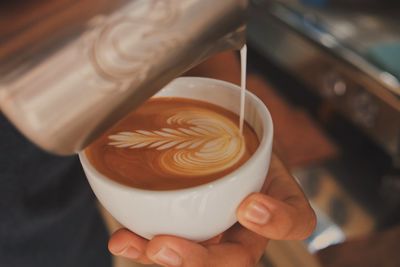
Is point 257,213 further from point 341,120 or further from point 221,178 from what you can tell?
point 341,120

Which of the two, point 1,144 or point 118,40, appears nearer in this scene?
point 118,40

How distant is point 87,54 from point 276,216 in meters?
0.27

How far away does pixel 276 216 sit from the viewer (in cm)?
53

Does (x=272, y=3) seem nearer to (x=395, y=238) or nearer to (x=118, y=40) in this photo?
(x=395, y=238)

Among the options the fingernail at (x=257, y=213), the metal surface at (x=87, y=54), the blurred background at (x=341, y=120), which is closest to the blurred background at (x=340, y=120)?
the blurred background at (x=341, y=120)

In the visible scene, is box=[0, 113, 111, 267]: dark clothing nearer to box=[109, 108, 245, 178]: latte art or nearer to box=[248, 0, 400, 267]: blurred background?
box=[109, 108, 245, 178]: latte art

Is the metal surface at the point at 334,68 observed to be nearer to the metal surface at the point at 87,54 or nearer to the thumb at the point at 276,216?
the thumb at the point at 276,216

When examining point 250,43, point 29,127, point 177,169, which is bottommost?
point 250,43

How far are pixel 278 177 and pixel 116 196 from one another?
238 mm

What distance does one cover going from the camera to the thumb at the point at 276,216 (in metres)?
0.49

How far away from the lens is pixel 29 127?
0.36 m

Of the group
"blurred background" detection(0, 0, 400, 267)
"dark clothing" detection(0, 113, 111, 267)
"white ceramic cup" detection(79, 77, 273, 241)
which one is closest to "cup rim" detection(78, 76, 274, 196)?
"white ceramic cup" detection(79, 77, 273, 241)

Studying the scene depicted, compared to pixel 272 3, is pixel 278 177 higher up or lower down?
higher up

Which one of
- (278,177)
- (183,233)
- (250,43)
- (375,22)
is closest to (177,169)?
(183,233)
